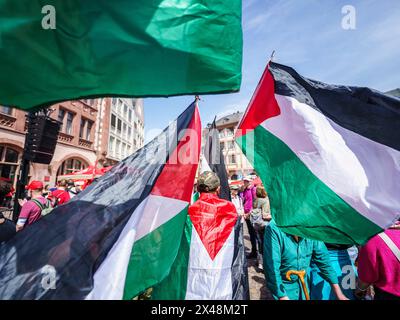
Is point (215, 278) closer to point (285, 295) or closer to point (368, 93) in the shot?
point (285, 295)

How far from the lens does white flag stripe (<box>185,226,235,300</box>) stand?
2135 mm

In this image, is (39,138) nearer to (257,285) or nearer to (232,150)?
(257,285)

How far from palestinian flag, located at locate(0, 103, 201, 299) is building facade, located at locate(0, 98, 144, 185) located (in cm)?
1155

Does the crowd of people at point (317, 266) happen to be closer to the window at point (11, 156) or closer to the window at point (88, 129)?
the window at point (11, 156)

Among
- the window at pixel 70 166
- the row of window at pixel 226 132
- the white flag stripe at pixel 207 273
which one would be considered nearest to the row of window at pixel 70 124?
the window at pixel 70 166

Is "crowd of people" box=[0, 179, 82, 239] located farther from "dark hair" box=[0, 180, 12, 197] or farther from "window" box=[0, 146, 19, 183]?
"window" box=[0, 146, 19, 183]

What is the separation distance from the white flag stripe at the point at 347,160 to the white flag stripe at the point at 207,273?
4.02 feet

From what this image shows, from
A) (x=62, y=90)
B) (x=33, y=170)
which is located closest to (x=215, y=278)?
(x=62, y=90)

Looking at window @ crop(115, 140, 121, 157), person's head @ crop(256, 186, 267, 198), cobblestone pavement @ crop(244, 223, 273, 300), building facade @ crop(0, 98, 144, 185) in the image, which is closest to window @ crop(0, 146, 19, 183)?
building facade @ crop(0, 98, 144, 185)

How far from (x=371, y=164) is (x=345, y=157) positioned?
0.22 m

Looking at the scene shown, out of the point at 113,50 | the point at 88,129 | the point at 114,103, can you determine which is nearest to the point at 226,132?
Result: the point at 114,103

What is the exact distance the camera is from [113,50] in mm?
1606

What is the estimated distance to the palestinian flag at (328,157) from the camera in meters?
1.85

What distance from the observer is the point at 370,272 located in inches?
79.7
